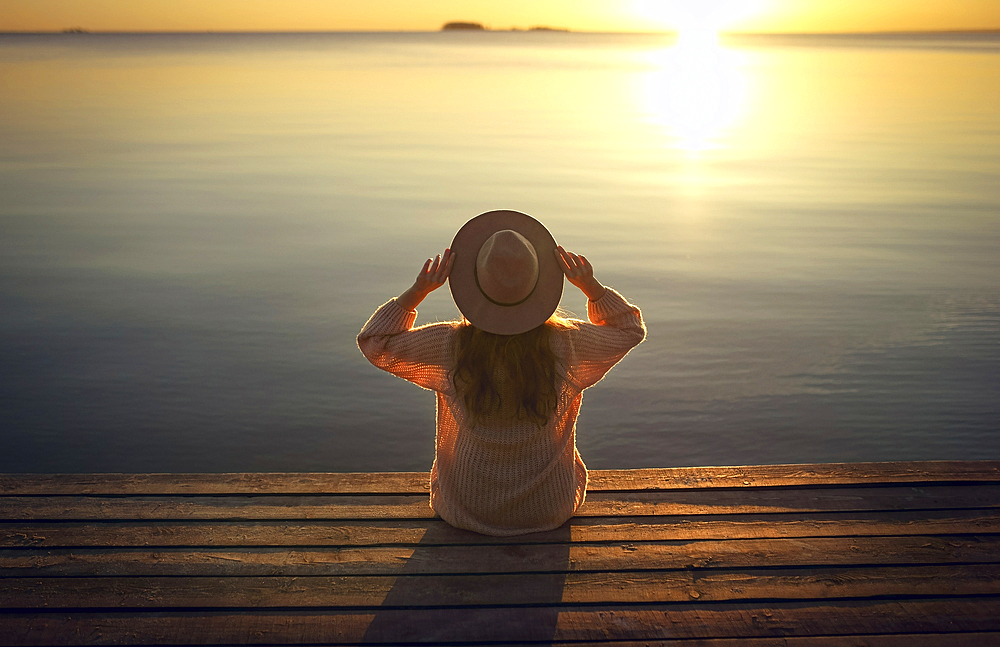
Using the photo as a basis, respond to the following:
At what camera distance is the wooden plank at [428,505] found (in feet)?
10.7

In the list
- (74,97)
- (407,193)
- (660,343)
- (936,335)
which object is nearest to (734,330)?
(660,343)

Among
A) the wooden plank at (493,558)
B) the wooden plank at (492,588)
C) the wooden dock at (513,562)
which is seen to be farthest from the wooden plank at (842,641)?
the wooden plank at (493,558)

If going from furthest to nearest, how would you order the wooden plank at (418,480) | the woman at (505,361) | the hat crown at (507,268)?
the wooden plank at (418,480), the woman at (505,361), the hat crown at (507,268)

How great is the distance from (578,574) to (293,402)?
141 inches

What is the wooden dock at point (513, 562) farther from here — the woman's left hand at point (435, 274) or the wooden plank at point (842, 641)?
the woman's left hand at point (435, 274)

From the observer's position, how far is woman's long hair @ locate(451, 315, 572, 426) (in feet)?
9.55

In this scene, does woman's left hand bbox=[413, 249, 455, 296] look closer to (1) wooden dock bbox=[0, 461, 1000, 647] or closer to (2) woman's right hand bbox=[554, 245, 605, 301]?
(2) woman's right hand bbox=[554, 245, 605, 301]

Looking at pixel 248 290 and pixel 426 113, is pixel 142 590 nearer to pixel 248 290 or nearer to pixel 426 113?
pixel 248 290

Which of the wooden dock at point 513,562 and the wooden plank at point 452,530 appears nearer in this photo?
the wooden dock at point 513,562

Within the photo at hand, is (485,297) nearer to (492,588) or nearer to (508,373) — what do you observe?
(508,373)

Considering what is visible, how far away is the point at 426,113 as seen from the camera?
26.3m

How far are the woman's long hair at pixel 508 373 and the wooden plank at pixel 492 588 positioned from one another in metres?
0.52

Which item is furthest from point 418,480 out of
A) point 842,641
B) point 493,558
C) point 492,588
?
point 842,641

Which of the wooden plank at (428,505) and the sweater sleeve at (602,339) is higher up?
the sweater sleeve at (602,339)
